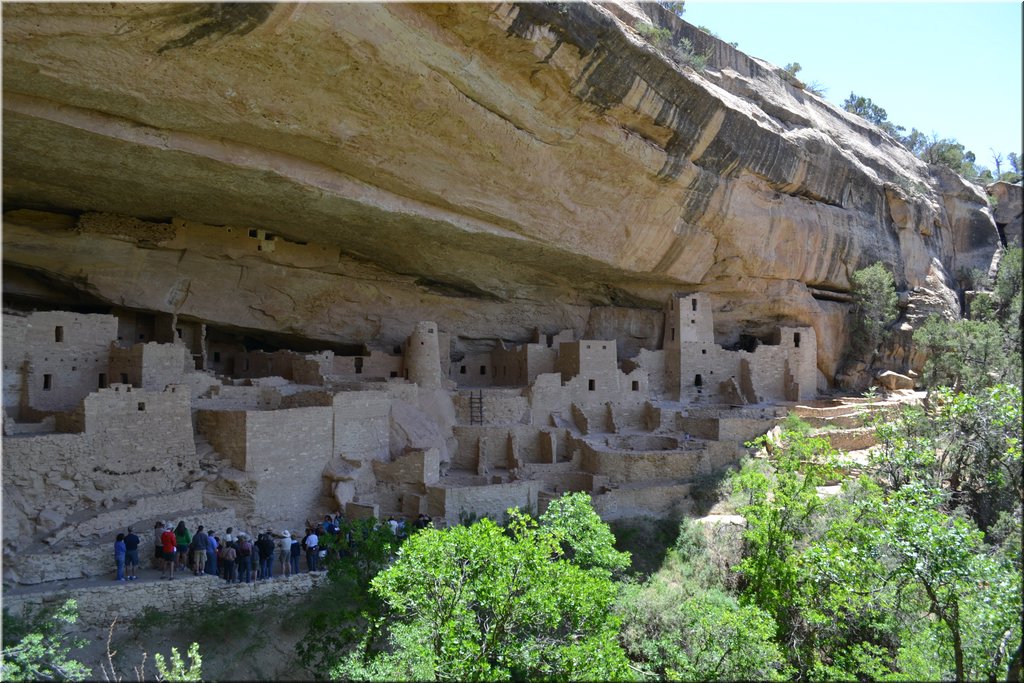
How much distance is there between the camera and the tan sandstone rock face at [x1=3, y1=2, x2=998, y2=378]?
10695 mm

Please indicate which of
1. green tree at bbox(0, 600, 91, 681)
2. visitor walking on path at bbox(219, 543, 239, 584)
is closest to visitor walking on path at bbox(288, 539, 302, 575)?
visitor walking on path at bbox(219, 543, 239, 584)

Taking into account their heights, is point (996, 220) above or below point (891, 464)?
above

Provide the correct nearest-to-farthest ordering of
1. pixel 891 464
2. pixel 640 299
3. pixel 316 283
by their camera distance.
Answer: pixel 891 464 → pixel 316 283 → pixel 640 299

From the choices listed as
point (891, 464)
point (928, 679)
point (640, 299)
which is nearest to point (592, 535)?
point (928, 679)

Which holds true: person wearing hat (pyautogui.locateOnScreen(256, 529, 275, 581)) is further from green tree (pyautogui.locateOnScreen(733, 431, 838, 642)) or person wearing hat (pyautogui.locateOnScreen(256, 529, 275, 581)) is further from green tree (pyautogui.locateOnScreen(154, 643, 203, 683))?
green tree (pyautogui.locateOnScreen(733, 431, 838, 642))

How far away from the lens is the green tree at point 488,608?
888 centimetres

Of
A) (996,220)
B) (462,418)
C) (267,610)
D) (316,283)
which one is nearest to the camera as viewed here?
(267,610)

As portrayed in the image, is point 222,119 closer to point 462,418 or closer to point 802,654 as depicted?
point 462,418

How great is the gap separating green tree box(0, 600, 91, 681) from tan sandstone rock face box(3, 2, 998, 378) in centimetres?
643

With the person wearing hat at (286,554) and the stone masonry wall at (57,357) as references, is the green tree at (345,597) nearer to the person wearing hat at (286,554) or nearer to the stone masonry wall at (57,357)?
the person wearing hat at (286,554)

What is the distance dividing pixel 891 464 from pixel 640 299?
9180 millimetres

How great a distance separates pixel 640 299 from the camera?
21.1 metres

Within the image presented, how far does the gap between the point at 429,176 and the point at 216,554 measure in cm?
717

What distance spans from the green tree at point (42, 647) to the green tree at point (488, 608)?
113 inches
